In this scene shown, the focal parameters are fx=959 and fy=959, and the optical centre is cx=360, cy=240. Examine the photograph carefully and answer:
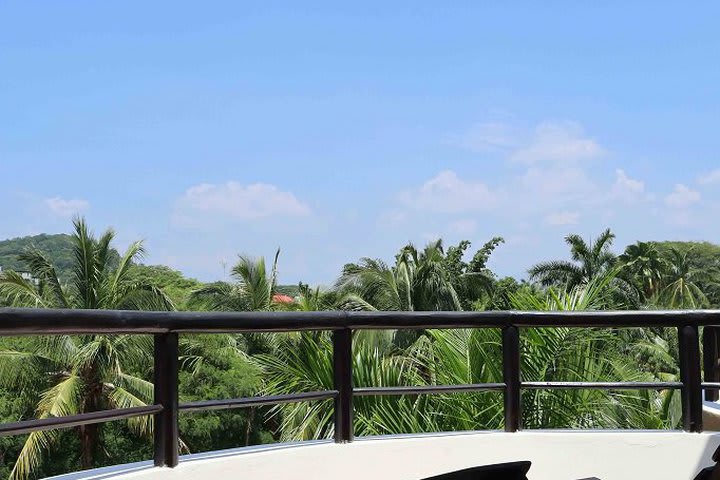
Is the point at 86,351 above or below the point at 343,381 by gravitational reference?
below

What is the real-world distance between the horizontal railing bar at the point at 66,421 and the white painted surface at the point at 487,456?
53cm

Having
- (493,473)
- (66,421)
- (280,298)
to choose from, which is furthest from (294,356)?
(280,298)

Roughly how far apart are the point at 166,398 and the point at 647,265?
4596 centimetres

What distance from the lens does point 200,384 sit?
100 ft

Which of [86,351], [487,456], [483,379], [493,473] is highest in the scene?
[493,473]

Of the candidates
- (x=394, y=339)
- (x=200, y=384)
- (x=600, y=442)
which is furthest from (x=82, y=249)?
(x=600, y=442)

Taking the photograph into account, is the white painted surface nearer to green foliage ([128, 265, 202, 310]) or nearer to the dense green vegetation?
the dense green vegetation

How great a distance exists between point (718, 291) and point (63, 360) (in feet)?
138

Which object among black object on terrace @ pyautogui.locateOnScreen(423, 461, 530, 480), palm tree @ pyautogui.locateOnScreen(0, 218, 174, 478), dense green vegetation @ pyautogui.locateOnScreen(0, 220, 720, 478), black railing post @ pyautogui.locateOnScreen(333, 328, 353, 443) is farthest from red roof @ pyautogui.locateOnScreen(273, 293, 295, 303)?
black object on terrace @ pyautogui.locateOnScreen(423, 461, 530, 480)

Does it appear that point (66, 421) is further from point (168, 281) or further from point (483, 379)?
point (168, 281)

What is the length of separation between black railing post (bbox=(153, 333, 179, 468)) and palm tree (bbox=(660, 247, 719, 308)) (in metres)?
38.4

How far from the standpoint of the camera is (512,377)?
13.4ft

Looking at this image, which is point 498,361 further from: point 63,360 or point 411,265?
point 411,265

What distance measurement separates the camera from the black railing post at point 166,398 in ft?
10.4
